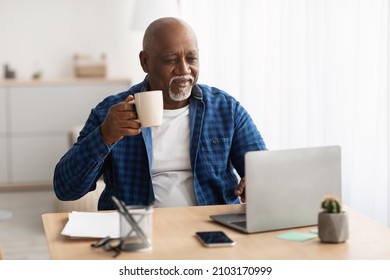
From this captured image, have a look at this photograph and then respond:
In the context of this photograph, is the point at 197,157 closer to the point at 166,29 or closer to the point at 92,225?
the point at 166,29

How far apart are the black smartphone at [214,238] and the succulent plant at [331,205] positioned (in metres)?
0.22

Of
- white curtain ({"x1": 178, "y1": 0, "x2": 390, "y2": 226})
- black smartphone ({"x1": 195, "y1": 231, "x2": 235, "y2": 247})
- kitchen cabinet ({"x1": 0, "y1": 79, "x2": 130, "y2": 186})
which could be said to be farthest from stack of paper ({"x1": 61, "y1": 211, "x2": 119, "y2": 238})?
kitchen cabinet ({"x1": 0, "y1": 79, "x2": 130, "y2": 186})

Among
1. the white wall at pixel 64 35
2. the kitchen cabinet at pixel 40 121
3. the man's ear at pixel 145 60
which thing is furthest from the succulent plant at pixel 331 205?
the white wall at pixel 64 35

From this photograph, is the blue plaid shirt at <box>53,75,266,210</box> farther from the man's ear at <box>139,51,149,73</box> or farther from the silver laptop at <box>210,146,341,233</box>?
the silver laptop at <box>210,146,341,233</box>

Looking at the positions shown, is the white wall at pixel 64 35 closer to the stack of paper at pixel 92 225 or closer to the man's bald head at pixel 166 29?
the man's bald head at pixel 166 29

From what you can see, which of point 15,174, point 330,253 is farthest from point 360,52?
point 15,174

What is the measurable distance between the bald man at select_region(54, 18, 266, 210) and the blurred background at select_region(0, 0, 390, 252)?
41.0 inches

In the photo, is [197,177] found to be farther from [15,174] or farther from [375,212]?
[15,174]

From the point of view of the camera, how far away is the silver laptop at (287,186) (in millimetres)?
1574

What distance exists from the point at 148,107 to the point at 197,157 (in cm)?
49

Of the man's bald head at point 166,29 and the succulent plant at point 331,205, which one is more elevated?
the man's bald head at point 166,29

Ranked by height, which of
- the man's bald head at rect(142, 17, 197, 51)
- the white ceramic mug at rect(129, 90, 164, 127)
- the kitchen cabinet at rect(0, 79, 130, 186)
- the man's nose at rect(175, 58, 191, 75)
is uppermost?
the man's bald head at rect(142, 17, 197, 51)

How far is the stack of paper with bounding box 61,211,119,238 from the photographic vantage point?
159 cm

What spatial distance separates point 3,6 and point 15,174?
151cm
